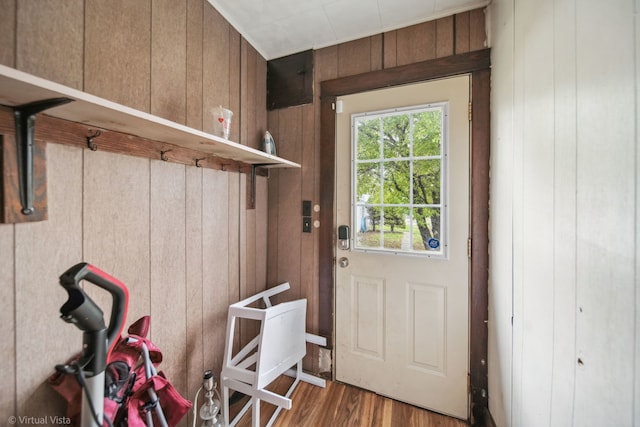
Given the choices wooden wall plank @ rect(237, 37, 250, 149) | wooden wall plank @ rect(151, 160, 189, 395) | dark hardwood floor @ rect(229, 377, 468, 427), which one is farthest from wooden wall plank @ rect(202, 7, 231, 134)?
dark hardwood floor @ rect(229, 377, 468, 427)

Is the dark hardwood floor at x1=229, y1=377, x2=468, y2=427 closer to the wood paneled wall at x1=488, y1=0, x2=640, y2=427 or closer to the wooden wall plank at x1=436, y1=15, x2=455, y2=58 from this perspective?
the wood paneled wall at x1=488, y1=0, x2=640, y2=427

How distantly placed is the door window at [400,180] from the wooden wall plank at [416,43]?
33 cm

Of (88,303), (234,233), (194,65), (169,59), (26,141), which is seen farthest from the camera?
(234,233)

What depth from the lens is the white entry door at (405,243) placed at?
143 centimetres

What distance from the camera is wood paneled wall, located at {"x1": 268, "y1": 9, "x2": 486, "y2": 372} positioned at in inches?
60.9

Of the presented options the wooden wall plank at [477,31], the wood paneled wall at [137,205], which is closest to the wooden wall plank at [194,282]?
the wood paneled wall at [137,205]

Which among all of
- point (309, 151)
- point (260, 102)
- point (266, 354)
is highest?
point (260, 102)

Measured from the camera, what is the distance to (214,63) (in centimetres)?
142

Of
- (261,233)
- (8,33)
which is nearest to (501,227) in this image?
(261,233)

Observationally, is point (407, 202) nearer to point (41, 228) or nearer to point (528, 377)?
point (528, 377)

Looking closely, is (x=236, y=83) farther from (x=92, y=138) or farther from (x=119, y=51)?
(x=92, y=138)

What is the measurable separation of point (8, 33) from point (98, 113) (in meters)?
0.31

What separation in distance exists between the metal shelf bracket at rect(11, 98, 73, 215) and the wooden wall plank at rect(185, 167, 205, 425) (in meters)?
0.57

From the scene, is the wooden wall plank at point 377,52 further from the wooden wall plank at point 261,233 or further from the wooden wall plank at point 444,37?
the wooden wall plank at point 261,233
